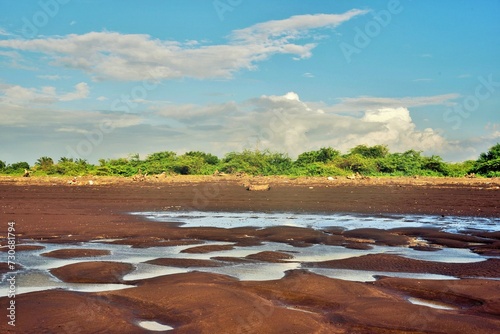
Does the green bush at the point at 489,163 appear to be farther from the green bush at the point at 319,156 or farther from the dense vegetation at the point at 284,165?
the green bush at the point at 319,156

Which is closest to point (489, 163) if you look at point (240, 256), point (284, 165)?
point (284, 165)

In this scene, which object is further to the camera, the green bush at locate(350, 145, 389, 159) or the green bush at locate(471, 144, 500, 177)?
the green bush at locate(350, 145, 389, 159)

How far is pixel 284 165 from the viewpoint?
229 ft

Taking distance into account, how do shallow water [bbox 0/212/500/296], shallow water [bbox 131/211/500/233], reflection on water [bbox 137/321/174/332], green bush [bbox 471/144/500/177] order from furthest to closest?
green bush [bbox 471/144/500/177], shallow water [bbox 131/211/500/233], shallow water [bbox 0/212/500/296], reflection on water [bbox 137/321/174/332]

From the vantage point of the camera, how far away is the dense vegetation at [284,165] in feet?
201

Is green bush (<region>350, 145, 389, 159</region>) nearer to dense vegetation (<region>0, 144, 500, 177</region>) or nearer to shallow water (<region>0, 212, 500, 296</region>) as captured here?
dense vegetation (<region>0, 144, 500, 177</region>)

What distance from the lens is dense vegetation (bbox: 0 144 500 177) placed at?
61219mm

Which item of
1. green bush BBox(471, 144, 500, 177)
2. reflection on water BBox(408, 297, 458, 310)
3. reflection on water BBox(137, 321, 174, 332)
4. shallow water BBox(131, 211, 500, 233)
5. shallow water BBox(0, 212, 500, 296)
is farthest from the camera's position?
green bush BBox(471, 144, 500, 177)

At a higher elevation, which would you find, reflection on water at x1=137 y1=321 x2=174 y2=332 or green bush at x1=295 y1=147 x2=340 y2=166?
green bush at x1=295 y1=147 x2=340 y2=166

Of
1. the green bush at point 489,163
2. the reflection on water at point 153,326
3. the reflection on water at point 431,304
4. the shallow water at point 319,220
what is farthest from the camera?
the green bush at point 489,163

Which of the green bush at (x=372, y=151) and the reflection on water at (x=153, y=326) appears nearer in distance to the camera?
the reflection on water at (x=153, y=326)

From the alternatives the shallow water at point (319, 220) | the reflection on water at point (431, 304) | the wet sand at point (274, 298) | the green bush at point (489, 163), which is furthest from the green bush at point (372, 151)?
the reflection on water at point (431, 304)

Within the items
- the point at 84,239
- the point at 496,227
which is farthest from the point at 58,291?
the point at 496,227

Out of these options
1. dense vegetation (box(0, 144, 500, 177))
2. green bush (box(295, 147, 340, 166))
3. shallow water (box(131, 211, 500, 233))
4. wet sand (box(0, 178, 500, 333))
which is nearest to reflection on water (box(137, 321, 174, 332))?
wet sand (box(0, 178, 500, 333))
